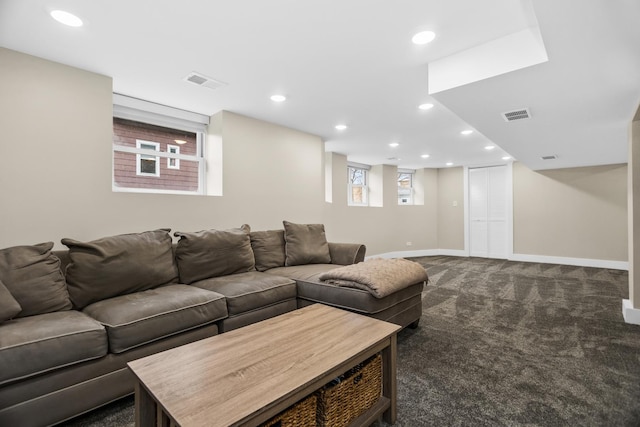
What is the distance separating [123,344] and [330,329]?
3.82 feet

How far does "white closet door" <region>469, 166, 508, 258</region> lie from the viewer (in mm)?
7184

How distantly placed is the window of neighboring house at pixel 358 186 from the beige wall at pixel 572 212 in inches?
132

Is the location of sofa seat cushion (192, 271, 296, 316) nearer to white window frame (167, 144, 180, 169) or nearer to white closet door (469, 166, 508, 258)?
white window frame (167, 144, 180, 169)

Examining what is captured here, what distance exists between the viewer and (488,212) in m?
7.38

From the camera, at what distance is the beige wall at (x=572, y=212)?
19.4 ft

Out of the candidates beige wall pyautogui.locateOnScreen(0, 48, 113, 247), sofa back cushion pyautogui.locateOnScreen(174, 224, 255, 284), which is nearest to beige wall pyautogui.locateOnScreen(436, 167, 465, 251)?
sofa back cushion pyautogui.locateOnScreen(174, 224, 255, 284)

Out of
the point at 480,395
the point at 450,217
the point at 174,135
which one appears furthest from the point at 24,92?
the point at 450,217

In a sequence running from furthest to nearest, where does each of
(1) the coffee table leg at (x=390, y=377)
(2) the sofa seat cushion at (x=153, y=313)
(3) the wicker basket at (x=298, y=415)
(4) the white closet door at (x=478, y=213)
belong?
(4) the white closet door at (x=478, y=213)
(2) the sofa seat cushion at (x=153, y=313)
(1) the coffee table leg at (x=390, y=377)
(3) the wicker basket at (x=298, y=415)

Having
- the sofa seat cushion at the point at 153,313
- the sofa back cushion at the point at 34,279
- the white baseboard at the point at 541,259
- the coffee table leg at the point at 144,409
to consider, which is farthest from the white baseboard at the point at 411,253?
the coffee table leg at the point at 144,409

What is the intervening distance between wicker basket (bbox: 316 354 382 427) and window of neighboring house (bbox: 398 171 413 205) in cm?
684

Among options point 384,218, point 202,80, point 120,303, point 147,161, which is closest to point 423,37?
point 202,80

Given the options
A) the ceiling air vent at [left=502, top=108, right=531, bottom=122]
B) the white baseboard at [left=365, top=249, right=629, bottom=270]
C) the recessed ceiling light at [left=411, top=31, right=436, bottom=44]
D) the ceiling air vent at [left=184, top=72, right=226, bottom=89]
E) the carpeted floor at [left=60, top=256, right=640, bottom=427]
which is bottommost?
the carpeted floor at [left=60, top=256, right=640, bottom=427]

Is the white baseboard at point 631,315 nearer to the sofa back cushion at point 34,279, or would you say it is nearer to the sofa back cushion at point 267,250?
the sofa back cushion at point 267,250

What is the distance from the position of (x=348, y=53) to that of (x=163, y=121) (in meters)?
2.28
